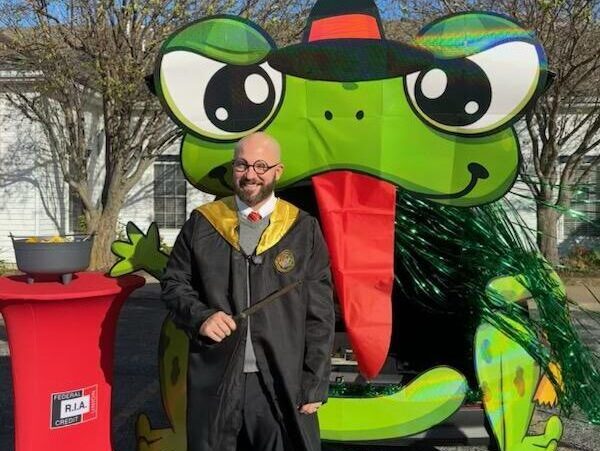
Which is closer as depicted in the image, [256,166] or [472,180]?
[256,166]

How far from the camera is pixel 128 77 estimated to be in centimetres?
905

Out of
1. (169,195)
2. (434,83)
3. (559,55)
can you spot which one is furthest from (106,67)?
(434,83)

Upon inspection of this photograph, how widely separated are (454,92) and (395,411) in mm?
1430

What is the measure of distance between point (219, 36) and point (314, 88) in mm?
480

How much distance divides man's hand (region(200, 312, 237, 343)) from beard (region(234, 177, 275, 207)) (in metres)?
0.44

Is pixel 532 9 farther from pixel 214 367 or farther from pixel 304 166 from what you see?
pixel 214 367

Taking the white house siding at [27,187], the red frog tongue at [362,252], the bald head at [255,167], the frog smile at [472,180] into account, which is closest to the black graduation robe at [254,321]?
the bald head at [255,167]

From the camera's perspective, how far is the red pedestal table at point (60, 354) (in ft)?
9.05

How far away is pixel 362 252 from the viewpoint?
2.76 meters

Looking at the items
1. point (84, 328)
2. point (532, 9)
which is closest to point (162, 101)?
point (84, 328)

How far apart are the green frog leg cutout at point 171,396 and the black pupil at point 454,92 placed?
5.11 ft

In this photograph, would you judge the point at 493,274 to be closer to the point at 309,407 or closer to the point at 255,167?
the point at 309,407

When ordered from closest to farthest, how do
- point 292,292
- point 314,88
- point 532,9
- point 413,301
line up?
point 292,292 < point 314,88 < point 413,301 < point 532,9

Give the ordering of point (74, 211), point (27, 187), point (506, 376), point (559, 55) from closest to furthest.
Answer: point (506, 376), point (559, 55), point (27, 187), point (74, 211)
